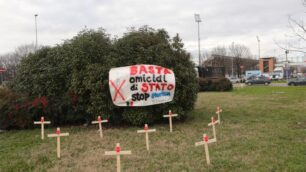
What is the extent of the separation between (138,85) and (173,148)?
9.54 ft

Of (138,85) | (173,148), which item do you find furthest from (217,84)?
(173,148)

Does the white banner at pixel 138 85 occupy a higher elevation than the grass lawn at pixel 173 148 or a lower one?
higher

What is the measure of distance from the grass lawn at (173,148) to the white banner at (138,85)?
3.18 ft

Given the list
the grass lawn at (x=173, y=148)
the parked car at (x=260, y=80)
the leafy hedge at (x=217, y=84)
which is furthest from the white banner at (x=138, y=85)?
the parked car at (x=260, y=80)

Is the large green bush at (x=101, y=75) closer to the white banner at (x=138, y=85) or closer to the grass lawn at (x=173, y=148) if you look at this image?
the white banner at (x=138, y=85)

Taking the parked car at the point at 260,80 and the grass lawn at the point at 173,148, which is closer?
the grass lawn at the point at 173,148

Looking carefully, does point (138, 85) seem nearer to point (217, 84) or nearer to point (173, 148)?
point (173, 148)

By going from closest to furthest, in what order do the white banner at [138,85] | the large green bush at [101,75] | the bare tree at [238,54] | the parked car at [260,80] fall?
1. the white banner at [138,85]
2. the large green bush at [101,75]
3. the parked car at [260,80]
4. the bare tree at [238,54]

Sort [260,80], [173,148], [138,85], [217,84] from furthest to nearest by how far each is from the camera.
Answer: [260,80], [217,84], [138,85], [173,148]

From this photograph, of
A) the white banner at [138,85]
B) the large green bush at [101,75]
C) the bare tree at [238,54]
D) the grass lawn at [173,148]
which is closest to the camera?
the grass lawn at [173,148]

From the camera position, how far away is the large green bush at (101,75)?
28.8 feet

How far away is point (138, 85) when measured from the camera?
855 centimetres

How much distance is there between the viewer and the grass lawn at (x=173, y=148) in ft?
16.8

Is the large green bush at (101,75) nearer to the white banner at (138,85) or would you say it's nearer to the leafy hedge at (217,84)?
the white banner at (138,85)
